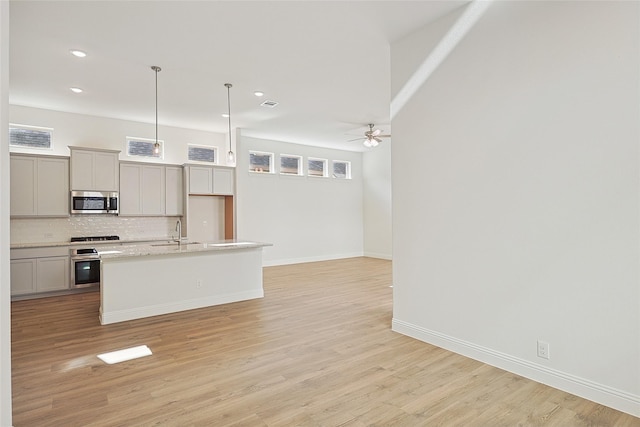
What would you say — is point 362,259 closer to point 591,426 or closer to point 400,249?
point 400,249

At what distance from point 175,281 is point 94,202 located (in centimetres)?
285

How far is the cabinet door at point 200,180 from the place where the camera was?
24.3 ft

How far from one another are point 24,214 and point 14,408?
458 centimetres

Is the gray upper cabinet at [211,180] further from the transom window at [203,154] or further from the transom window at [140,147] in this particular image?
the transom window at [140,147]

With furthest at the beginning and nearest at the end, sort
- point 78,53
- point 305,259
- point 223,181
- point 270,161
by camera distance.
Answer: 1. point 305,259
2. point 270,161
3. point 223,181
4. point 78,53

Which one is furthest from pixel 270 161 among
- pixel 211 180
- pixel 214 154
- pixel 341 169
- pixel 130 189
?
pixel 130 189

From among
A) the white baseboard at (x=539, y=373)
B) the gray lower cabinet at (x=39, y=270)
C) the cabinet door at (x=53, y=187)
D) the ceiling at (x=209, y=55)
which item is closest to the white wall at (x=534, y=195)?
the white baseboard at (x=539, y=373)

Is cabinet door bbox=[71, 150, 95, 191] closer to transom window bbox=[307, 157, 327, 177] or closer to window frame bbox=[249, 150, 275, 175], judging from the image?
window frame bbox=[249, 150, 275, 175]

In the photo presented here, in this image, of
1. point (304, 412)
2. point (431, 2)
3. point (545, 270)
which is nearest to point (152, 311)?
point (304, 412)

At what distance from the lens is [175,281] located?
190 inches

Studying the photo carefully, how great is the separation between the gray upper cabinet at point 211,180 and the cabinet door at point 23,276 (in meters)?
2.93

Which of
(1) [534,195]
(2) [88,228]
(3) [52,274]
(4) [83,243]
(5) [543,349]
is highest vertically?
(1) [534,195]

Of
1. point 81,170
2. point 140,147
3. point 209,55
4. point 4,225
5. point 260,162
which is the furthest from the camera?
point 260,162

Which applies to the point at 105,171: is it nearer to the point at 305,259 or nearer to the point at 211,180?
the point at 211,180
